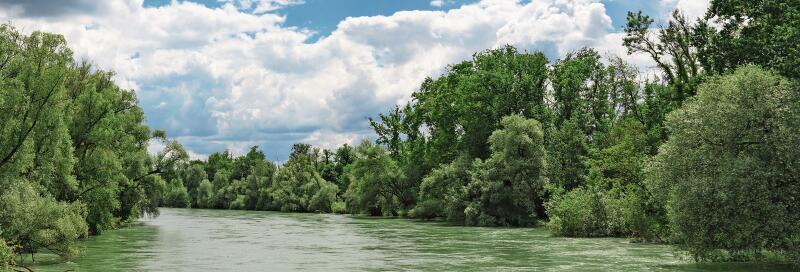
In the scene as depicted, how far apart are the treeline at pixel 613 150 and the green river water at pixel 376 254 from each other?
2621mm

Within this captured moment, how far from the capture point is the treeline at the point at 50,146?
31.6m

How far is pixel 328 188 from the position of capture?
11688 cm

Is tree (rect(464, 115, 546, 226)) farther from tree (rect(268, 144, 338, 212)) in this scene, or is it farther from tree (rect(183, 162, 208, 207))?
tree (rect(183, 162, 208, 207))

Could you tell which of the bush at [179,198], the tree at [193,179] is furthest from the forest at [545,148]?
the tree at [193,179]

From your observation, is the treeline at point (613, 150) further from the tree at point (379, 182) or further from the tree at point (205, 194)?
the tree at point (205, 194)

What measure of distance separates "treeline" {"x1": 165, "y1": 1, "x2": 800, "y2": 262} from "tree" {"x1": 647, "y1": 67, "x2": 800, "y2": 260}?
5 cm

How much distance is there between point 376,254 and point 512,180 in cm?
A: 2860

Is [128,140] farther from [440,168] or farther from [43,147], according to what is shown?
[440,168]

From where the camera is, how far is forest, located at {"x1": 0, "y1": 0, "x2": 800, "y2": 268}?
26.1m

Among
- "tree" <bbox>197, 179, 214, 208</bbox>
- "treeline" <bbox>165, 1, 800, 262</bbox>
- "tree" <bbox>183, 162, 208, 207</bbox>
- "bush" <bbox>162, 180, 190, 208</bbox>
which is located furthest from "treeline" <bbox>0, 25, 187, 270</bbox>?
"tree" <bbox>183, 162, 208, 207</bbox>

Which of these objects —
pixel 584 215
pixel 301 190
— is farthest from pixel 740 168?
pixel 301 190

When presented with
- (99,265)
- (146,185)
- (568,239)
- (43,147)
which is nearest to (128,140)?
(146,185)

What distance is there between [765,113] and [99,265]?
26.4 m

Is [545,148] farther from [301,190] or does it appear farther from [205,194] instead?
[205,194]
